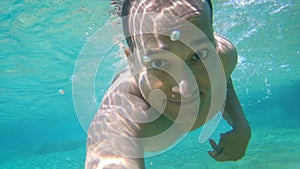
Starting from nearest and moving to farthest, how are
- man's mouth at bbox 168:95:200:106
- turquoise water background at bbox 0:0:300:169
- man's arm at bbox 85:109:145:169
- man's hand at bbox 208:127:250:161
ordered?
man's arm at bbox 85:109:145:169
man's mouth at bbox 168:95:200:106
man's hand at bbox 208:127:250:161
turquoise water background at bbox 0:0:300:169

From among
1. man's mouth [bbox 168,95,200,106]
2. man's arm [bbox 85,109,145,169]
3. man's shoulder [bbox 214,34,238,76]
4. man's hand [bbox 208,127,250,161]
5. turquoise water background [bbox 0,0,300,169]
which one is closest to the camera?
man's arm [bbox 85,109,145,169]

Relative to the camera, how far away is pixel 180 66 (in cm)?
175

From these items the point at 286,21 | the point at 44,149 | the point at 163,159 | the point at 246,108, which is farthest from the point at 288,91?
the point at 44,149

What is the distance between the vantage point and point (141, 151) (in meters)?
1.86

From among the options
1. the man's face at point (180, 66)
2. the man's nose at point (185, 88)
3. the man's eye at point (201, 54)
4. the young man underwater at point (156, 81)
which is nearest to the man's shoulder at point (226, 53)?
the young man underwater at point (156, 81)

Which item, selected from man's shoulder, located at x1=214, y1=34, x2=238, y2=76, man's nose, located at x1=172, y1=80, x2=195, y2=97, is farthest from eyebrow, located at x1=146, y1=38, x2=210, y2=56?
man's shoulder, located at x1=214, y1=34, x2=238, y2=76

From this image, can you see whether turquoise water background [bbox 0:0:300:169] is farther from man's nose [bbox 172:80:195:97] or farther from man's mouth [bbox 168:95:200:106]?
man's nose [bbox 172:80:195:97]

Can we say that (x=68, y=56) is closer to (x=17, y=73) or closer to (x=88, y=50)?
(x=88, y=50)

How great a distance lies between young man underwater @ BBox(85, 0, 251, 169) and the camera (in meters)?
1.77

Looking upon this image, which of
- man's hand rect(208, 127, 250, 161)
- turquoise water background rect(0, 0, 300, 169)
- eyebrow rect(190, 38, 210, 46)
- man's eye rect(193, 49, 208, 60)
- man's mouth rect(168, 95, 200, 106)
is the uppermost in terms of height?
eyebrow rect(190, 38, 210, 46)

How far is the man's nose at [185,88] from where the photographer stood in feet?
5.79

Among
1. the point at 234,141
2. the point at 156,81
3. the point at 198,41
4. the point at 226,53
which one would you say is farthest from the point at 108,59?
the point at 198,41

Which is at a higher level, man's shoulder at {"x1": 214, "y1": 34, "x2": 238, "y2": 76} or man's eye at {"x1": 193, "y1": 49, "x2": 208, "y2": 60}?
man's eye at {"x1": 193, "y1": 49, "x2": 208, "y2": 60}

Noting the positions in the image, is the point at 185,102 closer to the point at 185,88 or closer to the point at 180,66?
the point at 185,88
